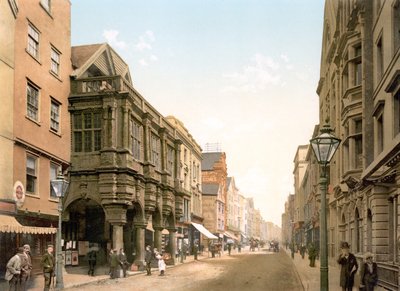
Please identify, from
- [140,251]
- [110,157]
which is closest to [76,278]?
[110,157]

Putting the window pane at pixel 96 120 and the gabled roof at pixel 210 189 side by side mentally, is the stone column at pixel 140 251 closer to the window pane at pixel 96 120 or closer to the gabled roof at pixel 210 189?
the window pane at pixel 96 120

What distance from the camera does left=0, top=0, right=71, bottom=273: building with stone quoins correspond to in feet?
68.2

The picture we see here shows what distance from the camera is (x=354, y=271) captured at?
50.1 ft

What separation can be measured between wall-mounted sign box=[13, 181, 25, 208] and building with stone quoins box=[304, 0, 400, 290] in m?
13.5

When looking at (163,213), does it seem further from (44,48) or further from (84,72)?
(44,48)

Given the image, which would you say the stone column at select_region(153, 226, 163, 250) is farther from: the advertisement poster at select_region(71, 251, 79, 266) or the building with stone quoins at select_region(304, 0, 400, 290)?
the building with stone quoins at select_region(304, 0, 400, 290)

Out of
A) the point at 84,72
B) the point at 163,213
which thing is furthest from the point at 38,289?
the point at 163,213

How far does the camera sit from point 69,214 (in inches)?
1185

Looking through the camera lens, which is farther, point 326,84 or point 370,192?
point 326,84

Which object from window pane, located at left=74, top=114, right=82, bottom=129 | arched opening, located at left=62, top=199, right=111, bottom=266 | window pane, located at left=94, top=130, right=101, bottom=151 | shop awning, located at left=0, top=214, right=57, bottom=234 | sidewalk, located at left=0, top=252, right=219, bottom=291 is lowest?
sidewalk, located at left=0, top=252, right=219, bottom=291

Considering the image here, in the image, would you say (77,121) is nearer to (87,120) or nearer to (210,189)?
(87,120)

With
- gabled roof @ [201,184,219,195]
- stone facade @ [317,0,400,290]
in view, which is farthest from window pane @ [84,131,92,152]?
gabled roof @ [201,184,219,195]

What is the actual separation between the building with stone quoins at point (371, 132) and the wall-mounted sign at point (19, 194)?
532 inches

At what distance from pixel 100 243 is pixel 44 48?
541 inches
